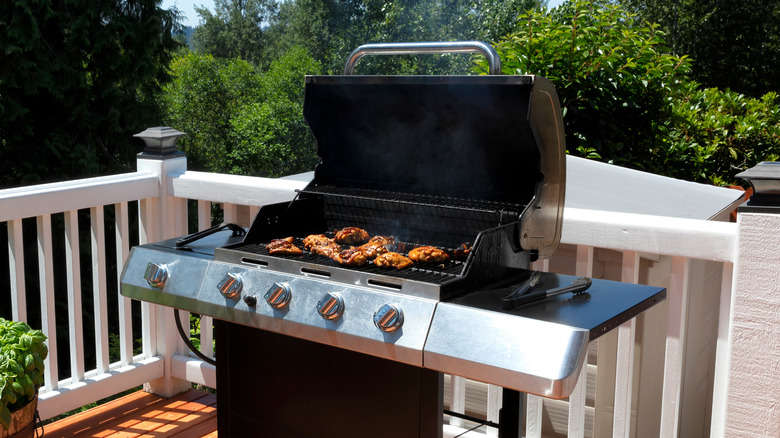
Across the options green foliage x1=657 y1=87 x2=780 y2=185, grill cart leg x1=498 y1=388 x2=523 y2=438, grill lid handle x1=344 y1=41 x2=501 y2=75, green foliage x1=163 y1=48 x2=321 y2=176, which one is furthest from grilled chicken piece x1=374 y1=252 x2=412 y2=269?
green foliage x1=163 y1=48 x2=321 y2=176

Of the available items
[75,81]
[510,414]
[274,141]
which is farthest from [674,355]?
[274,141]

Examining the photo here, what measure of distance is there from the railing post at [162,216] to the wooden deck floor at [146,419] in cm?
11

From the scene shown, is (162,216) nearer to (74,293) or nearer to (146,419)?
(74,293)

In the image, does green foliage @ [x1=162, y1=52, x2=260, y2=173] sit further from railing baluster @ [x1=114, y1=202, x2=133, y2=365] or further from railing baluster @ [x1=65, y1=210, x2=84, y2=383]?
railing baluster @ [x1=65, y1=210, x2=84, y2=383]

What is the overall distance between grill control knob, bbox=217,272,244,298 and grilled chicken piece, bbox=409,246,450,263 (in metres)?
0.46

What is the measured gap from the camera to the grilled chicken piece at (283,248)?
77.9 inches

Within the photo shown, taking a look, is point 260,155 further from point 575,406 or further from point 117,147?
point 575,406

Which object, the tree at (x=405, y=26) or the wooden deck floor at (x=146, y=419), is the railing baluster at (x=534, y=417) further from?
the tree at (x=405, y=26)

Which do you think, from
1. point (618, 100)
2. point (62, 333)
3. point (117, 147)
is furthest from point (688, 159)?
point (117, 147)

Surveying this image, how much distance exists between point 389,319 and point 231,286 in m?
0.50

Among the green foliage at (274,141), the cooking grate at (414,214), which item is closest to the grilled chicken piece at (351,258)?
the cooking grate at (414,214)

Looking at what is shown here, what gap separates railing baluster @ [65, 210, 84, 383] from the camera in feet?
9.70

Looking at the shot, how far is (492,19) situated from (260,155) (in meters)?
8.07

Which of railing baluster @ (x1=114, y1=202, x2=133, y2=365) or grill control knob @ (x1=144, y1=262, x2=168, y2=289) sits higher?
grill control knob @ (x1=144, y1=262, x2=168, y2=289)
